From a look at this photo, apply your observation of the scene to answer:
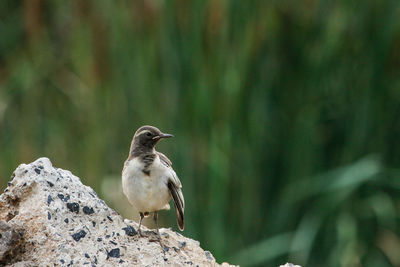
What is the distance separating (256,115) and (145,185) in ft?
6.69

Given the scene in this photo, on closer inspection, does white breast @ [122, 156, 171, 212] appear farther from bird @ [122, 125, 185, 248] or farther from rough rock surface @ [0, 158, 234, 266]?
rough rock surface @ [0, 158, 234, 266]

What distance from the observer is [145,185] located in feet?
11.1

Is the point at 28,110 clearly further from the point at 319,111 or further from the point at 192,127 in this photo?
the point at 319,111

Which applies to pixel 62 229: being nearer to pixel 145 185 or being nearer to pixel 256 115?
pixel 145 185

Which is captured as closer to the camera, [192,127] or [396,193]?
[192,127]

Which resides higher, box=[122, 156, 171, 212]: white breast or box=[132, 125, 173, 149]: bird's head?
box=[132, 125, 173, 149]: bird's head

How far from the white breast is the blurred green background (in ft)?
5.56

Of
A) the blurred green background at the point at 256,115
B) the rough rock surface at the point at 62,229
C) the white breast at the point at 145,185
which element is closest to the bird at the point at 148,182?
the white breast at the point at 145,185

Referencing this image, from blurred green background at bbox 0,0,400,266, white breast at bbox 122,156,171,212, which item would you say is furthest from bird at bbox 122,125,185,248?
blurred green background at bbox 0,0,400,266

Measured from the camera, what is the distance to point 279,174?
5516 mm

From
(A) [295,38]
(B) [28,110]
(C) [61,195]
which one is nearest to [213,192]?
(A) [295,38]

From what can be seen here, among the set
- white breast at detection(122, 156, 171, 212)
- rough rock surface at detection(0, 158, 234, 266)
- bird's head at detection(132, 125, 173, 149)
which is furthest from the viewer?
bird's head at detection(132, 125, 173, 149)

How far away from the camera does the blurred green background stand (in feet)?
17.0

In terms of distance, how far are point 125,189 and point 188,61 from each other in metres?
1.91
